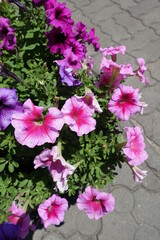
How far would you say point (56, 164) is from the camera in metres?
1.44

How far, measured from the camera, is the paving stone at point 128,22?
3.65 m

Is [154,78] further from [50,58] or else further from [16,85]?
[16,85]

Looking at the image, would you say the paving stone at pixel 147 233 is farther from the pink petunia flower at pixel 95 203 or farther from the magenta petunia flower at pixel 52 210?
the magenta petunia flower at pixel 52 210

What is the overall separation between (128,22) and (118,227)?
8.98ft

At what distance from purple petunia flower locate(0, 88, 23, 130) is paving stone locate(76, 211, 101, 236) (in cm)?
123

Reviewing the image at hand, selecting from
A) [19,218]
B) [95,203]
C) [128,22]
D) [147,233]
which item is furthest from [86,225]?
[128,22]

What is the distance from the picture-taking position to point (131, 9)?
389 cm

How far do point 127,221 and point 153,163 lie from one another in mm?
596

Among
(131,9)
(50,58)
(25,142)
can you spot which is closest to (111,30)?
(131,9)

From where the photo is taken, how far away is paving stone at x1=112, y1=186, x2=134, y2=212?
7.52 feet

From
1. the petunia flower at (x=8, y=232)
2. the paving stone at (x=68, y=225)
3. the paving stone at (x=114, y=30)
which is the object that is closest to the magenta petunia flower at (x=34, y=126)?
the petunia flower at (x=8, y=232)

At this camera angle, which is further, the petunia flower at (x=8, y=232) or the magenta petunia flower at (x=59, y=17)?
the magenta petunia flower at (x=59, y=17)

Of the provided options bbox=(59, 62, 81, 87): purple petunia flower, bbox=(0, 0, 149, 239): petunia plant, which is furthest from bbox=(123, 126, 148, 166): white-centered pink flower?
bbox=(59, 62, 81, 87): purple petunia flower

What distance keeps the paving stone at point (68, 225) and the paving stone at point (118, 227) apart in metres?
0.23
